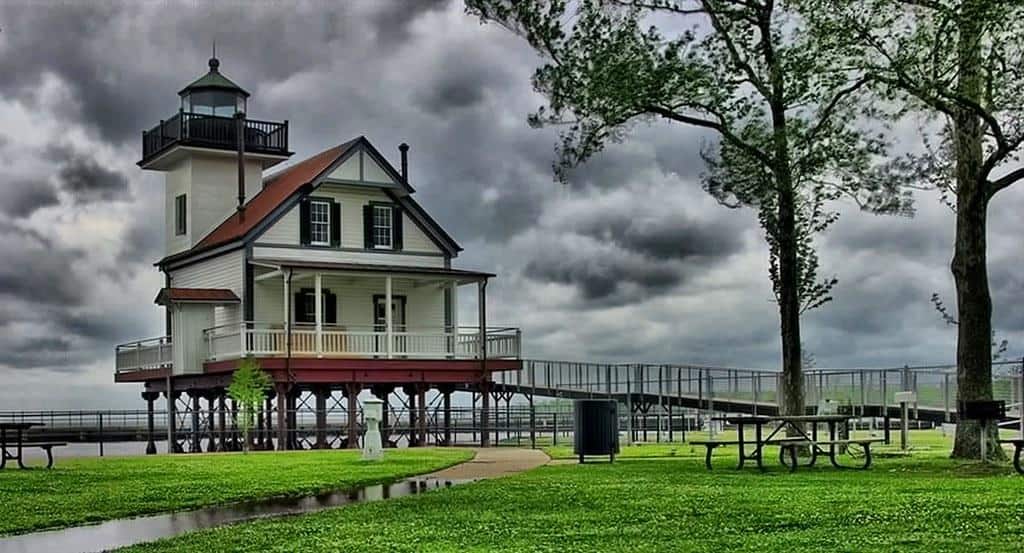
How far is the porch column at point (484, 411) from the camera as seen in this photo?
37.8m

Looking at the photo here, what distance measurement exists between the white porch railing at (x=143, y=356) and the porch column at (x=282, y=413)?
6.99 m

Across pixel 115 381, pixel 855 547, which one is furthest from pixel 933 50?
pixel 115 381

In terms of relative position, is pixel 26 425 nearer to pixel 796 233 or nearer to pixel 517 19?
pixel 517 19

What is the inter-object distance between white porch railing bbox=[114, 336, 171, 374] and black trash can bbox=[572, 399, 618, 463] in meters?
24.4

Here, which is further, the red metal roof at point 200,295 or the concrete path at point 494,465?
the red metal roof at point 200,295

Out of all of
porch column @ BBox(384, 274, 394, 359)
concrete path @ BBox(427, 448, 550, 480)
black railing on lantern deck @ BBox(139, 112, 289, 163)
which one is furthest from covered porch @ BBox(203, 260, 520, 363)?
A: concrete path @ BBox(427, 448, 550, 480)

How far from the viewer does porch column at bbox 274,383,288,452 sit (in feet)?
119

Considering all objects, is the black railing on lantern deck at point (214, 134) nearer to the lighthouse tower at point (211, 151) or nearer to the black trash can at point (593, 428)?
the lighthouse tower at point (211, 151)

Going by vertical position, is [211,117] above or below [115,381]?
above

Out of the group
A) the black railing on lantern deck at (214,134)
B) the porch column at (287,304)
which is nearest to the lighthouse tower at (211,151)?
the black railing on lantern deck at (214,134)

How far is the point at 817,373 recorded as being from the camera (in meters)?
37.1

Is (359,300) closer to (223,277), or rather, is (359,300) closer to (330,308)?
(330,308)

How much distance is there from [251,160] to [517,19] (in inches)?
926

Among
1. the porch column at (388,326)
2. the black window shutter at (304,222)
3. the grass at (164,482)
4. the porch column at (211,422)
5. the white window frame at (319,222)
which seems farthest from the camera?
the white window frame at (319,222)
